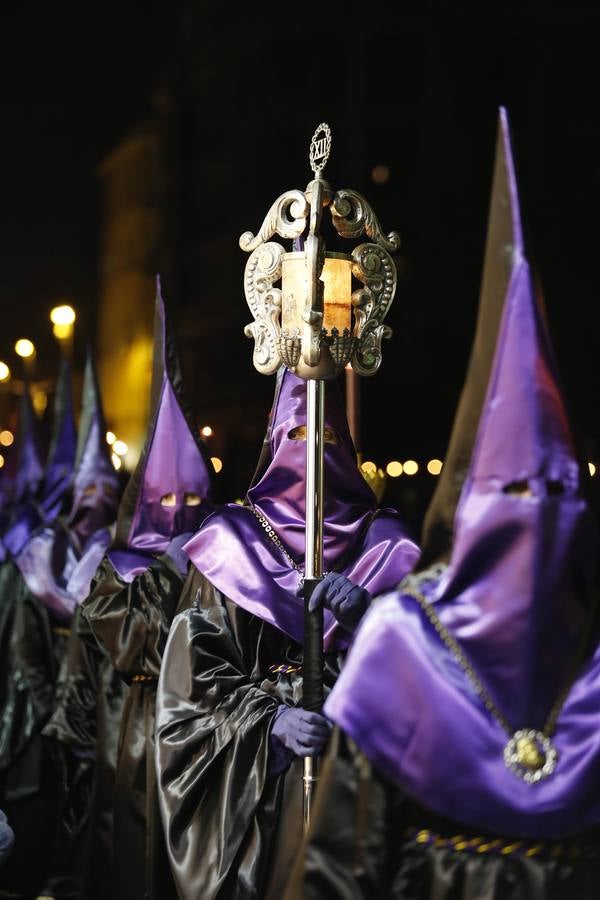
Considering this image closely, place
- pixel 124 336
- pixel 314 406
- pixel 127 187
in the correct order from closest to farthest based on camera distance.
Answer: pixel 314 406
pixel 124 336
pixel 127 187

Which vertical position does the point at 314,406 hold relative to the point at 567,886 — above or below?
above

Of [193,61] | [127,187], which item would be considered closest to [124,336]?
[127,187]

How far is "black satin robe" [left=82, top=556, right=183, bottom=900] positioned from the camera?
5938 millimetres

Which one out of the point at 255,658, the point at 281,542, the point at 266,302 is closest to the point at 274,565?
the point at 281,542

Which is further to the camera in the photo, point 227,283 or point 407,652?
point 227,283

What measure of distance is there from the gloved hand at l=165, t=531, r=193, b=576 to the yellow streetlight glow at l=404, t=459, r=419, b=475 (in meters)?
15.6

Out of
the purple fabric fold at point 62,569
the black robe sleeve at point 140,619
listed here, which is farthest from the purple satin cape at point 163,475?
the purple fabric fold at point 62,569

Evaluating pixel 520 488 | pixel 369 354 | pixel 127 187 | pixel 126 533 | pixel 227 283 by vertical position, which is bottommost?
pixel 126 533

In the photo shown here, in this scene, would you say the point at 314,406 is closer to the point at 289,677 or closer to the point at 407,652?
the point at 289,677

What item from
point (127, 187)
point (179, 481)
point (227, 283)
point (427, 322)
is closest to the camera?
point (179, 481)

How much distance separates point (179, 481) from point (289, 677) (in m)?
2.05

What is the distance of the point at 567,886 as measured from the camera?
9.35 ft

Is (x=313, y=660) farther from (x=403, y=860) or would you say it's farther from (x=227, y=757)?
(x=403, y=860)

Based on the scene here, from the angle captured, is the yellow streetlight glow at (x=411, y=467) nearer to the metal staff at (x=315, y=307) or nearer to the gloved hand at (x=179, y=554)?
the gloved hand at (x=179, y=554)
